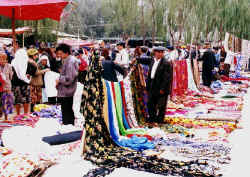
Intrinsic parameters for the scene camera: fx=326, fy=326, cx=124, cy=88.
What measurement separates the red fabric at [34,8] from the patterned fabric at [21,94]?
62.0 inches

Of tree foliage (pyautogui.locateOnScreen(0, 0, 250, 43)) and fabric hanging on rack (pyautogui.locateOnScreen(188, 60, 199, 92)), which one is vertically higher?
tree foliage (pyautogui.locateOnScreen(0, 0, 250, 43))

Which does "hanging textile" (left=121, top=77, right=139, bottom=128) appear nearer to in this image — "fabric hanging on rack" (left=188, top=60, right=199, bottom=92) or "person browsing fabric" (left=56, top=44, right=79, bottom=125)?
"person browsing fabric" (left=56, top=44, right=79, bottom=125)

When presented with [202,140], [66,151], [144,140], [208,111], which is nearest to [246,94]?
[208,111]

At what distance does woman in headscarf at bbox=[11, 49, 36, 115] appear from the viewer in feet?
22.4

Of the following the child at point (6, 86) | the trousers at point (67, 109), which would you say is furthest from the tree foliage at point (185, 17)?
the trousers at point (67, 109)

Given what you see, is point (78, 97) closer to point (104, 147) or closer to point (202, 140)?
point (104, 147)

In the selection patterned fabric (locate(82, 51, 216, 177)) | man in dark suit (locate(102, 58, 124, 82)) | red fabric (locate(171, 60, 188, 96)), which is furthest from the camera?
red fabric (locate(171, 60, 188, 96))

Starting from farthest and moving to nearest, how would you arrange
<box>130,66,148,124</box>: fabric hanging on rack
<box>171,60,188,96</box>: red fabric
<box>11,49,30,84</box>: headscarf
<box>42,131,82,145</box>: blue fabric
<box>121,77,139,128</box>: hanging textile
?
<box>171,60,188,96</box>: red fabric → <box>11,49,30,84</box>: headscarf → <box>130,66,148,124</box>: fabric hanging on rack → <box>121,77,139,128</box>: hanging textile → <box>42,131,82,145</box>: blue fabric

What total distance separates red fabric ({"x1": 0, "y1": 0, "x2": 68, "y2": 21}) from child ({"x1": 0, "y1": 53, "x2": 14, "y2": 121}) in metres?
1.06

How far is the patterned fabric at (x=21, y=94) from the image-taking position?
6.96 m

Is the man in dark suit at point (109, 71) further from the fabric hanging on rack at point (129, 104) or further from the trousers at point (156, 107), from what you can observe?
the fabric hanging on rack at point (129, 104)

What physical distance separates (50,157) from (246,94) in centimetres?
884

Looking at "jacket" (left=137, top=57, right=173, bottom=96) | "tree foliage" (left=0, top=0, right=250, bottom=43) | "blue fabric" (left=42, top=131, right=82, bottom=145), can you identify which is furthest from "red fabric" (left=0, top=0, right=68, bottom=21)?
"tree foliage" (left=0, top=0, right=250, bottom=43)

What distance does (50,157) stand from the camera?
14.2ft
